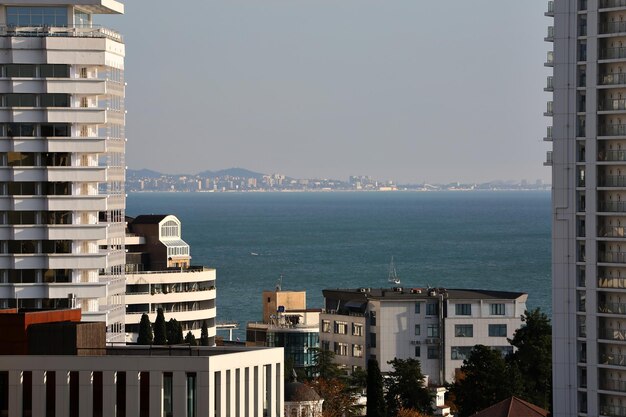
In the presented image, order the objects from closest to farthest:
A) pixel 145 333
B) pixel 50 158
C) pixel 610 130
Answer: pixel 610 130 → pixel 50 158 → pixel 145 333

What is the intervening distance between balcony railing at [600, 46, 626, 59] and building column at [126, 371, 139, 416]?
30843 mm

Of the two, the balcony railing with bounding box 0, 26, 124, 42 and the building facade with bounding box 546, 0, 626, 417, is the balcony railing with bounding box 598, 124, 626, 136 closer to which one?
the building facade with bounding box 546, 0, 626, 417

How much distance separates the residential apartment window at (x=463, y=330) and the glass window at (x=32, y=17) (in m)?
43.7

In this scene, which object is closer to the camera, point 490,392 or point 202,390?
point 202,390

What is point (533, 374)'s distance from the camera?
116 meters

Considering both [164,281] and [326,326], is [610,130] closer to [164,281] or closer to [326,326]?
[326,326]

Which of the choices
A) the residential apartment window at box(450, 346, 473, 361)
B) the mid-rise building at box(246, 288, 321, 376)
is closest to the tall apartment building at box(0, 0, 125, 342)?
the mid-rise building at box(246, 288, 321, 376)

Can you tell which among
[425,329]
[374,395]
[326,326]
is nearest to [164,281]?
[326,326]

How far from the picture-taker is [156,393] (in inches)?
2746

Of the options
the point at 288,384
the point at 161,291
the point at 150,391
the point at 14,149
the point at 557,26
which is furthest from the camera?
the point at 161,291

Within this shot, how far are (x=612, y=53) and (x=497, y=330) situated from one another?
52.6m

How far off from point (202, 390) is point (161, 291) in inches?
3145

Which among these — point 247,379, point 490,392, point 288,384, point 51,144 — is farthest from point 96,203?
point 247,379

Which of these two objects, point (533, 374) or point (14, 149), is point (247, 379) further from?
point (533, 374)
